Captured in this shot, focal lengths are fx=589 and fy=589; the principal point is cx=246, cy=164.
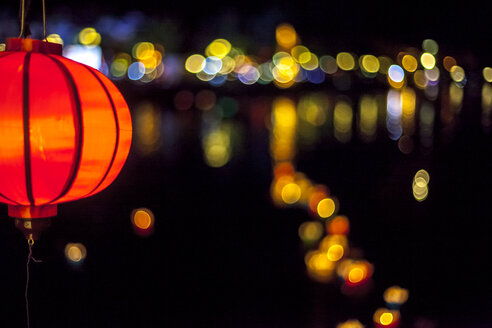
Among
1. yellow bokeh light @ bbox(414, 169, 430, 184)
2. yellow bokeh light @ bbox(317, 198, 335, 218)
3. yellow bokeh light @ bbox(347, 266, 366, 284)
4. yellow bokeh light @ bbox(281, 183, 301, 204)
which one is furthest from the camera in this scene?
yellow bokeh light @ bbox(414, 169, 430, 184)

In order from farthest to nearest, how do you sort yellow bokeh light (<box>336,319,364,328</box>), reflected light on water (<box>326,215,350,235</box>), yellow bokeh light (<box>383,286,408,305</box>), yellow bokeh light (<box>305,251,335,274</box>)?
reflected light on water (<box>326,215,350,235</box>)
yellow bokeh light (<box>305,251,335,274</box>)
yellow bokeh light (<box>383,286,408,305</box>)
yellow bokeh light (<box>336,319,364,328</box>)

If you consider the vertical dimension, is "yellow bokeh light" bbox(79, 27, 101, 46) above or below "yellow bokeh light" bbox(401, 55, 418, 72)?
below

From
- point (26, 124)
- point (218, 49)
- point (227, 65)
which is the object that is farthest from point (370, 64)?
point (26, 124)

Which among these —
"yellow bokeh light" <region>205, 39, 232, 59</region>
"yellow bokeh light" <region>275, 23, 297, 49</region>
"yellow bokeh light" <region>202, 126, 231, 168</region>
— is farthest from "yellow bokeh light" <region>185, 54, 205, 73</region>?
"yellow bokeh light" <region>202, 126, 231, 168</region>

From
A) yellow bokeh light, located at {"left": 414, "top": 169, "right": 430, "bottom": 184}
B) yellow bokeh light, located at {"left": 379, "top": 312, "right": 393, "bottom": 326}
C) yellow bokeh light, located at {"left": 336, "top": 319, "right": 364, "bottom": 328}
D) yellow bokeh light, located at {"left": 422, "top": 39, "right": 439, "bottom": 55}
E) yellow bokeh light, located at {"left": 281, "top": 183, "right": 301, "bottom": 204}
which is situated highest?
yellow bokeh light, located at {"left": 422, "top": 39, "right": 439, "bottom": 55}

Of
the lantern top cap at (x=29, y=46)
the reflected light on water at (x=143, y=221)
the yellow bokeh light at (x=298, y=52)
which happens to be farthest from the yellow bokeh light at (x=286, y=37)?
the lantern top cap at (x=29, y=46)

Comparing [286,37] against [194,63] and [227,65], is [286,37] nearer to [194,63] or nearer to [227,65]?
[227,65]

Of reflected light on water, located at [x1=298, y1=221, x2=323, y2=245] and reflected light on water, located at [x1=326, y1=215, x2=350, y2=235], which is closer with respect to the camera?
reflected light on water, located at [x1=298, y1=221, x2=323, y2=245]

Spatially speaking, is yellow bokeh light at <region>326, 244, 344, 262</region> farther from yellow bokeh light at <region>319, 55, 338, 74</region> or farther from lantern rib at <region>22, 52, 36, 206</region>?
yellow bokeh light at <region>319, 55, 338, 74</region>
